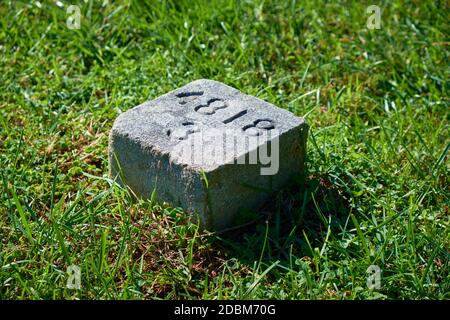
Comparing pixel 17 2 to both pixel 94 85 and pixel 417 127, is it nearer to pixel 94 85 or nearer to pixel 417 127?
pixel 94 85

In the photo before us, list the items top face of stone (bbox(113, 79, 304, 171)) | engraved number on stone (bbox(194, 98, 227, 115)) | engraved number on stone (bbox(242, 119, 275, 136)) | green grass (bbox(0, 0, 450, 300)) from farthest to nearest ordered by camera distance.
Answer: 1. engraved number on stone (bbox(194, 98, 227, 115))
2. engraved number on stone (bbox(242, 119, 275, 136))
3. top face of stone (bbox(113, 79, 304, 171))
4. green grass (bbox(0, 0, 450, 300))

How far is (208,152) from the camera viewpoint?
3029 mm

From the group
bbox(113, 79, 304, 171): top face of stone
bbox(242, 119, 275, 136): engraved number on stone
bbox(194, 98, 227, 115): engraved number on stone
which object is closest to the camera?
bbox(113, 79, 304, 171): top face of stone

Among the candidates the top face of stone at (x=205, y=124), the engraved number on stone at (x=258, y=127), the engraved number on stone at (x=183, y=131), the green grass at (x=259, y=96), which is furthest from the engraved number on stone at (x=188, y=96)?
the green grass at (x=259, y=96)

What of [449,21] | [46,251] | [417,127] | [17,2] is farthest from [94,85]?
[449,21]

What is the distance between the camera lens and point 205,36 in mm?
4504

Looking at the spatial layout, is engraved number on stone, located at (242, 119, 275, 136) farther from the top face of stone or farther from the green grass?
the green grass

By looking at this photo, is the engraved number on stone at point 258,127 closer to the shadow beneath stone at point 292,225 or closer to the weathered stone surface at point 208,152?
the weathered stone surface at point 208,152

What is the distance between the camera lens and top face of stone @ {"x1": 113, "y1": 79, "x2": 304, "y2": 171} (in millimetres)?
3049

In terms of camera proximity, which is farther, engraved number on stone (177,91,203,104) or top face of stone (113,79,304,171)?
engraved number on stone (177,91,203,104)

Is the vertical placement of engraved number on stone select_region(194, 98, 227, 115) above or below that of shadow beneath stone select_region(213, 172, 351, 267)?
above

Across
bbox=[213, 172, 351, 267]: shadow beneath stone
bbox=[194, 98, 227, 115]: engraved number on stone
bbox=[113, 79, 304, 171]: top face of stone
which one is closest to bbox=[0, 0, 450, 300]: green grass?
bbox=[213, 172, 351, 267]: shadow beneath stone

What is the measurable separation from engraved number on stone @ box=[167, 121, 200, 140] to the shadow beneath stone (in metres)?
0.42

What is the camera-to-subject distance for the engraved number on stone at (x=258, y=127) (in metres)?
3.15
